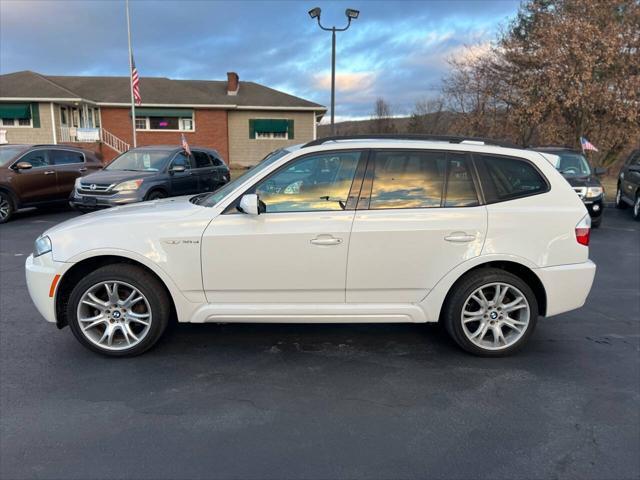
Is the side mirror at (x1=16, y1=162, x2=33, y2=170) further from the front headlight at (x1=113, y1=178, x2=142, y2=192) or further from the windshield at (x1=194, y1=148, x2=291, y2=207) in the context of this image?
the windshield at (x1=194, y1=148, x2=291, y2=207)

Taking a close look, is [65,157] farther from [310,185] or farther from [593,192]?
[593,192]

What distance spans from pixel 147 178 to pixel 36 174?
3.30m

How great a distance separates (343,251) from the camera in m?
3.85

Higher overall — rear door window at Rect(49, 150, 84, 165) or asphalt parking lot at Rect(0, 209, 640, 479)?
rear door window at Rect(49, 150, 84, 165)

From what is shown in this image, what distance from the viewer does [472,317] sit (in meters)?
4.07

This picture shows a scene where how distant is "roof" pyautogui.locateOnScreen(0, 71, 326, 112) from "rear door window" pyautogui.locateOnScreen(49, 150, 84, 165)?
15.9 m

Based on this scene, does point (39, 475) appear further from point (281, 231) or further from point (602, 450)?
point (602, 450)

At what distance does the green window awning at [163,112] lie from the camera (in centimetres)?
2934

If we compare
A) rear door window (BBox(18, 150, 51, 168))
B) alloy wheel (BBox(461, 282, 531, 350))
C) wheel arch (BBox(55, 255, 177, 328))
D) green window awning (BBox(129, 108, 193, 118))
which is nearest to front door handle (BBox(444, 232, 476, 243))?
alloy wheel (BBox(461, 282, 531, 350))

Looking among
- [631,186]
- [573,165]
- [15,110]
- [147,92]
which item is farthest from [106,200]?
[147,92]

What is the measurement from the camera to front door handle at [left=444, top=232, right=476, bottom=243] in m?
3.90

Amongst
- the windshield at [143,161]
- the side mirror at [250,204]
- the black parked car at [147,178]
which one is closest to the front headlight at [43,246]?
the side mirror at [250,204]

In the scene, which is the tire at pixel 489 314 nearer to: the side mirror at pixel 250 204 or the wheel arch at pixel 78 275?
the side mirror at pixel 250 204

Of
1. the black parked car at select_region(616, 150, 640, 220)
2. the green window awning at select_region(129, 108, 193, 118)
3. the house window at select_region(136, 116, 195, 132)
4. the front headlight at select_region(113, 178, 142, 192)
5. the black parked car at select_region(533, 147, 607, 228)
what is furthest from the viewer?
the house window at select_region(136, 116, 195, 132)
